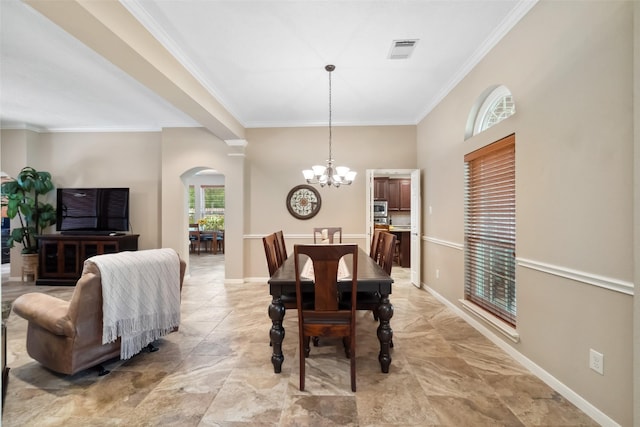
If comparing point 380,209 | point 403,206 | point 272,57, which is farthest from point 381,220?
point 272,57

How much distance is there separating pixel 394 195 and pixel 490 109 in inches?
164

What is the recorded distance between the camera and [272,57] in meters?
2.99

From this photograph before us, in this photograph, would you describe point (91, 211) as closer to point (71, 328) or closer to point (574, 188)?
point (71, 328)

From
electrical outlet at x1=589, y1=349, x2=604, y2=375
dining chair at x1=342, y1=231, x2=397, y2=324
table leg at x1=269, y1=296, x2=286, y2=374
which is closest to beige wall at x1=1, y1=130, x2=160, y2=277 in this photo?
table leg at x1=269, y1=296, x2=286, y2=374

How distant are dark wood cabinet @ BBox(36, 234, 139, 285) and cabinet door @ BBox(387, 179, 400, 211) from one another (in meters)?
5.54

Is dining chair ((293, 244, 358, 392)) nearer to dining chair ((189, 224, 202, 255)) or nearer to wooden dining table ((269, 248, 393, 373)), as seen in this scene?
wooden dining table ((269, 248, 393, 373))

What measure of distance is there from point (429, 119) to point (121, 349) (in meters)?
4.62

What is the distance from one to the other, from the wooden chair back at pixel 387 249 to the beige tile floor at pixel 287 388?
0.73 metres

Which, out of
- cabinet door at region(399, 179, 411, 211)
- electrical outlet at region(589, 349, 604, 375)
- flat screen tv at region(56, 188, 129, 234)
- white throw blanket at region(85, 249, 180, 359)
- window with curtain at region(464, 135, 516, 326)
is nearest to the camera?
electrical outlet at region(589, 349, 604, 375)

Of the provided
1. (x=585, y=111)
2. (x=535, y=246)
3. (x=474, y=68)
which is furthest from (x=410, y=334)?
(x=474, y=68)

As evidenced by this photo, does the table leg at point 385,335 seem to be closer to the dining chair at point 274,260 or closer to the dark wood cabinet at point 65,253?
the dining chair at point 274,260

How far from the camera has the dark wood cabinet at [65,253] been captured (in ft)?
15.8

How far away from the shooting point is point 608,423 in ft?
5.64

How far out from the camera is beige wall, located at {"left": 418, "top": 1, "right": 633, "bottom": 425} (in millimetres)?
1642
